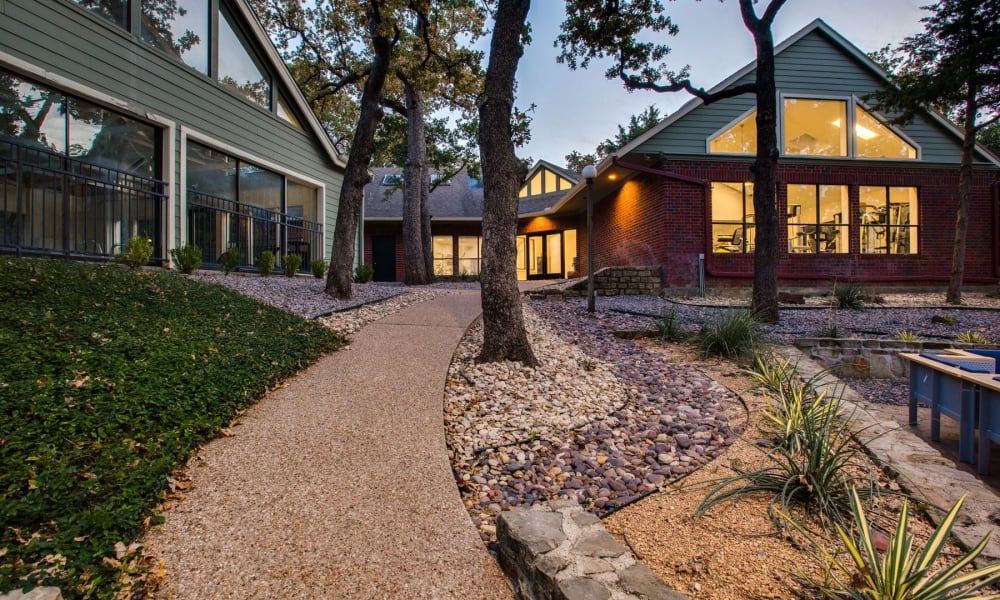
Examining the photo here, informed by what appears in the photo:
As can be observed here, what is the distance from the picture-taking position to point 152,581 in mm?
1687

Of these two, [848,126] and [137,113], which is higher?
[848,126]

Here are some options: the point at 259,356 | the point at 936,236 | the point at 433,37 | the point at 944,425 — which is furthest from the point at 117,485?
the point at 936,236

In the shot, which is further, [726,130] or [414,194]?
[414,194]

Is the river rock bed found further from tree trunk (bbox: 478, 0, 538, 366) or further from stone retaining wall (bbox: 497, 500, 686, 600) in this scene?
tree trunk (bbox: 478, 0, 538, 366)

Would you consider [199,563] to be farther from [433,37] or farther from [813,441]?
[433,37]

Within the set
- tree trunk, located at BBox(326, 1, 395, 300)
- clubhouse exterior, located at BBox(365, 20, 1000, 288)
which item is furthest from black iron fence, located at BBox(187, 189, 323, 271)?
clubhouse exterior, located at BBox(365, 20, 1000, 288)

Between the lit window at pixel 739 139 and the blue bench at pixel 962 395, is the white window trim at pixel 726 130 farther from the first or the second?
the blue bench at pixel 962 395

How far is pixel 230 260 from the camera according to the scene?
8.17 metres

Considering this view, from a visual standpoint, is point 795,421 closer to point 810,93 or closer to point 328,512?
point 328,512

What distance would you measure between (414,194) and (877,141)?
1139cm

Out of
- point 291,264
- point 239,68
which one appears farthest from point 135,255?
point 239,68

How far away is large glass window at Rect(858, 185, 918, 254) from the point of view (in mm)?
11172

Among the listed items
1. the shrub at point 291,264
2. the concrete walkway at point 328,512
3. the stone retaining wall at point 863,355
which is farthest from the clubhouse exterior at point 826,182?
the concrete walkway at point 328,512

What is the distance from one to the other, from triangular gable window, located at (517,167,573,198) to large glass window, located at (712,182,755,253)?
8.51 m
